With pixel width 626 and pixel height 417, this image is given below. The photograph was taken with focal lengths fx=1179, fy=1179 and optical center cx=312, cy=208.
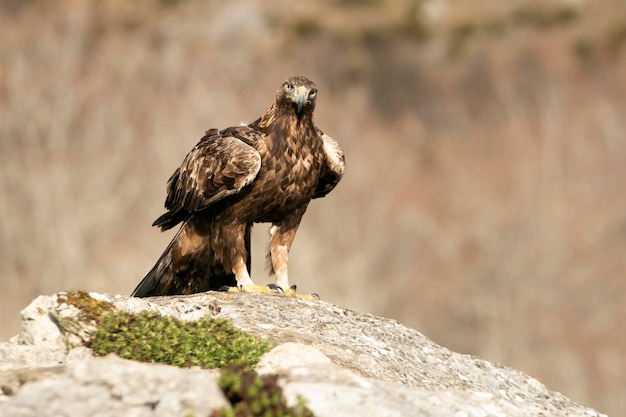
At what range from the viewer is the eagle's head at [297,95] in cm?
1008

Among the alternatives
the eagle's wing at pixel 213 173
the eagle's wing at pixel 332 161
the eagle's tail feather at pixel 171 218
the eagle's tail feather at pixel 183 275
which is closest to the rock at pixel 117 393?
the eagle's wing at pixel 213 173

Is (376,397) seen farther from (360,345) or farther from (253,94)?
(253,94)

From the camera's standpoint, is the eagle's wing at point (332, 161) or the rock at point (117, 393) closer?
the rock at point (117, 393)

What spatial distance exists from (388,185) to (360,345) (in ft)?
146

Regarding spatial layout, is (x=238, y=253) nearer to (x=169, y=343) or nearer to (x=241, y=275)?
(x=241, y=275)

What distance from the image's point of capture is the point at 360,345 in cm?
884

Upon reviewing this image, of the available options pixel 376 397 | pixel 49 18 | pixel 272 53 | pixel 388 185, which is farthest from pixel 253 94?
pixel 376 397

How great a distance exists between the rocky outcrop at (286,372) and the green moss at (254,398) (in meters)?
0.08

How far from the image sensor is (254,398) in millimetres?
6039

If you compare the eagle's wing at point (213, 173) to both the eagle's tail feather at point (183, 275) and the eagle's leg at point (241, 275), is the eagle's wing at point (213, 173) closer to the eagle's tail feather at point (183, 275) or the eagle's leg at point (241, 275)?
the eagle's tail feather at point (183, 275)

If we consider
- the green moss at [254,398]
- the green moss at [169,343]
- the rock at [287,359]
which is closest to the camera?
the green moss at [254,398]

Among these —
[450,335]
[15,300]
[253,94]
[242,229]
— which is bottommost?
[242,229]

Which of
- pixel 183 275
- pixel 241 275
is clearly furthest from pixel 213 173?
pixel 183 275

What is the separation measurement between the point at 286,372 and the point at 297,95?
3.98 meters
